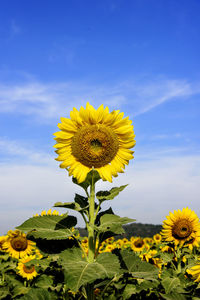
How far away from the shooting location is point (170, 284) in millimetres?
5395

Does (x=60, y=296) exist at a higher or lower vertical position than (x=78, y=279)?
lower

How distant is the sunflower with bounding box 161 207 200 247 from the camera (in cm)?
643

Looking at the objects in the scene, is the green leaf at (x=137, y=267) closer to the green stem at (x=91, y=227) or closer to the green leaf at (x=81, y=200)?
the green stem at (x=91, y=227)

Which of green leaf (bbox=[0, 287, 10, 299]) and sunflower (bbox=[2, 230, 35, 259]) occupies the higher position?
sunflower (bbox=[2, 230, 35, 259])

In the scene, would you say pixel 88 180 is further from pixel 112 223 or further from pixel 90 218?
pixel 112 223

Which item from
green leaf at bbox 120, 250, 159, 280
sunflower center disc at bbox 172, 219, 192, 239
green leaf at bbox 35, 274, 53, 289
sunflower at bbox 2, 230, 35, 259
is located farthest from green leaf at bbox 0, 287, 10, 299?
green leaf at bbox 120, 250, 159, 280

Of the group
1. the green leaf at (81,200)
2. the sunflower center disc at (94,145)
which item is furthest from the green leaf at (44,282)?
the sunflower center disc at (94,145)

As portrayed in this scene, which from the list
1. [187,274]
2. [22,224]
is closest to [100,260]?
[22,224]

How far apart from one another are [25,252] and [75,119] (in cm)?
550

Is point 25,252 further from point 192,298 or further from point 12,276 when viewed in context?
point 192,298

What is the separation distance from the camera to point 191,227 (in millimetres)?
6445

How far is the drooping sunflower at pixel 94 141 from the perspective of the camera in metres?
3.46

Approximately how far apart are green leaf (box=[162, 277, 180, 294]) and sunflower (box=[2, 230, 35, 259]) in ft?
11.8

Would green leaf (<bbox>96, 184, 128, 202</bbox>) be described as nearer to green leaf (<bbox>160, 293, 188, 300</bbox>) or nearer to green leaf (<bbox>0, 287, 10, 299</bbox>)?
green leaf (<bbox>160, 293, 188, 300</bbox>)
